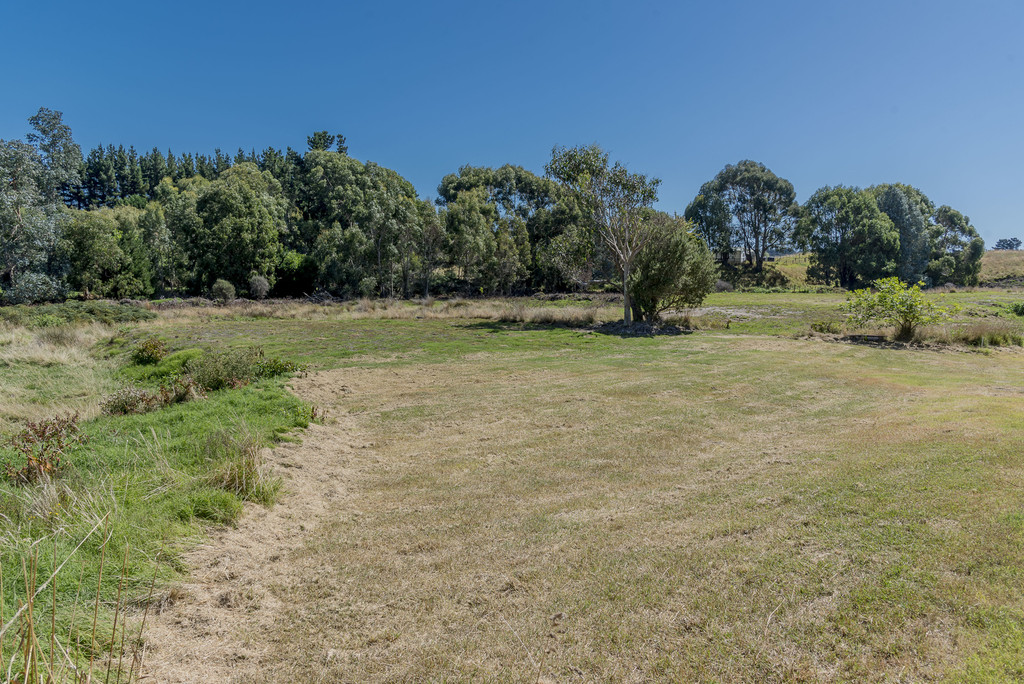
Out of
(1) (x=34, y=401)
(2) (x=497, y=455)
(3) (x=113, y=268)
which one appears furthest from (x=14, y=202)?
(2) (x=497, y=455)

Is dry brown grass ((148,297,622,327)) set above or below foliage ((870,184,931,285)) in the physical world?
below

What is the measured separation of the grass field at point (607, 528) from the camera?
10.1 ft

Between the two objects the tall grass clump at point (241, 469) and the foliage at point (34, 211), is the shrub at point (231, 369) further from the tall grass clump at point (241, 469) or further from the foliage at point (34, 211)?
the foliage at point (34, 211)

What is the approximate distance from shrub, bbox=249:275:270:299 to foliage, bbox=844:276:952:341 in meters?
45.0

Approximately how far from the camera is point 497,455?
7402 millimetres

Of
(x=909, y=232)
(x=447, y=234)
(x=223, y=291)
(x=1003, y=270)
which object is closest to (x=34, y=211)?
(x=223, y=291)

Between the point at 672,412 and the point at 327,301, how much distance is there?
37.8 metres

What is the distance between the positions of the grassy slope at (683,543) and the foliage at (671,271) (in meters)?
16.5

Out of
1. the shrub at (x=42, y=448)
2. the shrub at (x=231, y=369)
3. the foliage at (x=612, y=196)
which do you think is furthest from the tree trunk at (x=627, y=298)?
the shrub at (x=42, y=448)

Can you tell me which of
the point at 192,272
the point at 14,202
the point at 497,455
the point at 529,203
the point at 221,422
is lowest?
the point at 497,455

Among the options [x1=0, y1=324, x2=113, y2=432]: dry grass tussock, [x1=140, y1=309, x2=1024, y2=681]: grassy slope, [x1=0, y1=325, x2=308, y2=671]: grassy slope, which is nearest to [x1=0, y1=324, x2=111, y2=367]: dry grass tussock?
[x1=0, y1=324, x2=113, y2=432]: dry grass tussock

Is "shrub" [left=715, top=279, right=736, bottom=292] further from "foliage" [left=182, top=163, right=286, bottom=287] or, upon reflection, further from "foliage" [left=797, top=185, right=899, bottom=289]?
"foliage" [left=182, top=163, right=286, bottom=287]

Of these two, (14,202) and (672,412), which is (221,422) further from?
(14,202)

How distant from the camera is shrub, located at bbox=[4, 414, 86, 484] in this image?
5.10 meters
